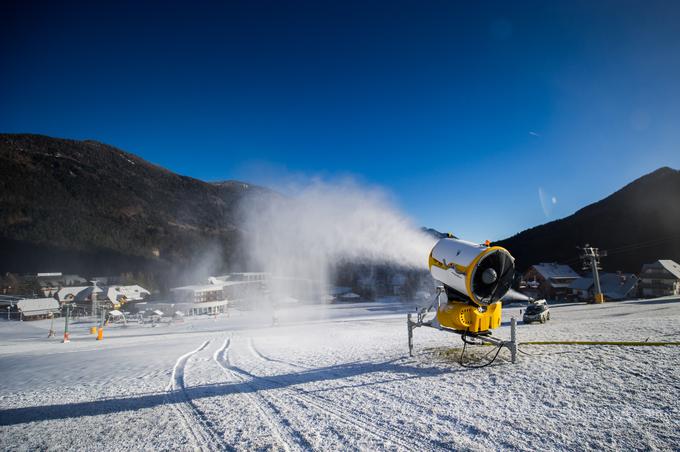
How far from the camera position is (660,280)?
47.6 meters

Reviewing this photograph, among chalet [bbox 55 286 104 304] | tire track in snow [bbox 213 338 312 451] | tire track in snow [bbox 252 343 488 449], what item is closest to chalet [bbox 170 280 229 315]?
chalet [bbox 55 286 104 304]

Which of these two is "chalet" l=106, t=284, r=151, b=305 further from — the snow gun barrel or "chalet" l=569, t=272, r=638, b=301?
"chalet" l=569, t=272, r=638, b=301

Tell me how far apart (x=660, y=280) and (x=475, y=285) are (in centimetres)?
6068

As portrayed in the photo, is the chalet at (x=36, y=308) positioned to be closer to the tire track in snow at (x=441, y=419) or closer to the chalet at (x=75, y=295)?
the chalet at (x=75, y=295)

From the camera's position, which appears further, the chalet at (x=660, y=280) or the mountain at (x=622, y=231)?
the mountain at (x=622, y=231)

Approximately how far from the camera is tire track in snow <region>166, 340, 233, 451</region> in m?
5.20

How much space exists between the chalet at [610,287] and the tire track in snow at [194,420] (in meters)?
59.1

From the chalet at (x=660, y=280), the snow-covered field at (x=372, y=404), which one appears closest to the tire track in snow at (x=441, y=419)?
the snow-covered field at (x=372, y=404)

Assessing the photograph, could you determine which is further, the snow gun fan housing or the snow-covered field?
the snow gun fan housing

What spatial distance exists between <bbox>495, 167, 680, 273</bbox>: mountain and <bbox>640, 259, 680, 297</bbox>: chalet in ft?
42.9

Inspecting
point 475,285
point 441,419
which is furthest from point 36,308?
point 441,419

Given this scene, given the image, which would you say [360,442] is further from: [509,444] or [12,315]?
[12,315]

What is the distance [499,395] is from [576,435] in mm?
1842

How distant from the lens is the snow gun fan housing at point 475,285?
8.64 metres
